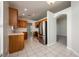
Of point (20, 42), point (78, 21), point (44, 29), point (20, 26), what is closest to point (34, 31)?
→ point (20, 26)

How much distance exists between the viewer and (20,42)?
356cm

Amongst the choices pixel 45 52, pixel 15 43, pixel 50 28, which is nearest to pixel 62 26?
pixel 50 28

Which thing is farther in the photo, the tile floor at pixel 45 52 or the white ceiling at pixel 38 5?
the white ceiling at pixel 38 5

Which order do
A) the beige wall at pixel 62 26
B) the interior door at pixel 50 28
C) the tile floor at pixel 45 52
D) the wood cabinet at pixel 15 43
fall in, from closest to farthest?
1. the tile floor at pixel 45 52
2. the wood cabinet at pixel 15 43
3. the interior door at pixel 50 28
4. the beige wall at pixel 62 26

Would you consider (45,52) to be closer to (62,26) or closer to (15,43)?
(15,43)

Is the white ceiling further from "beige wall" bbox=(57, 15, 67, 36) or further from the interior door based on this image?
"beige wall" bbox=(57, 15, 67, 36)

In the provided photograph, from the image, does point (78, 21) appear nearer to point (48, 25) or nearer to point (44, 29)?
point (48, 25)

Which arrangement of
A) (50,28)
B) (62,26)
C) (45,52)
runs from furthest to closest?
(62,26) → (50,28) → (45,52)

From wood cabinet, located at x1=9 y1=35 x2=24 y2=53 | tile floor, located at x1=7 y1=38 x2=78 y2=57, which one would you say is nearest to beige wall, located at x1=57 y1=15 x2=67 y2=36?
tile floor, located at x1=7 y1=38 x2=78 y2=57

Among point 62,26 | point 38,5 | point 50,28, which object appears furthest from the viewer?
point 62,26

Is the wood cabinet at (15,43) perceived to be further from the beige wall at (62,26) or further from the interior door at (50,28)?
the beige wall at (62,26)

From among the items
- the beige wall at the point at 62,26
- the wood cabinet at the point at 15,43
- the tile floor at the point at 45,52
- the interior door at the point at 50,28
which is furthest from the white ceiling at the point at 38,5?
the beige wall at the point at 62,26

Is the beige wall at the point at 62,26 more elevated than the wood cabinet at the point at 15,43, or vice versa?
the beige wall at the point at 62,26

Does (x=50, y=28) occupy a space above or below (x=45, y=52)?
above
